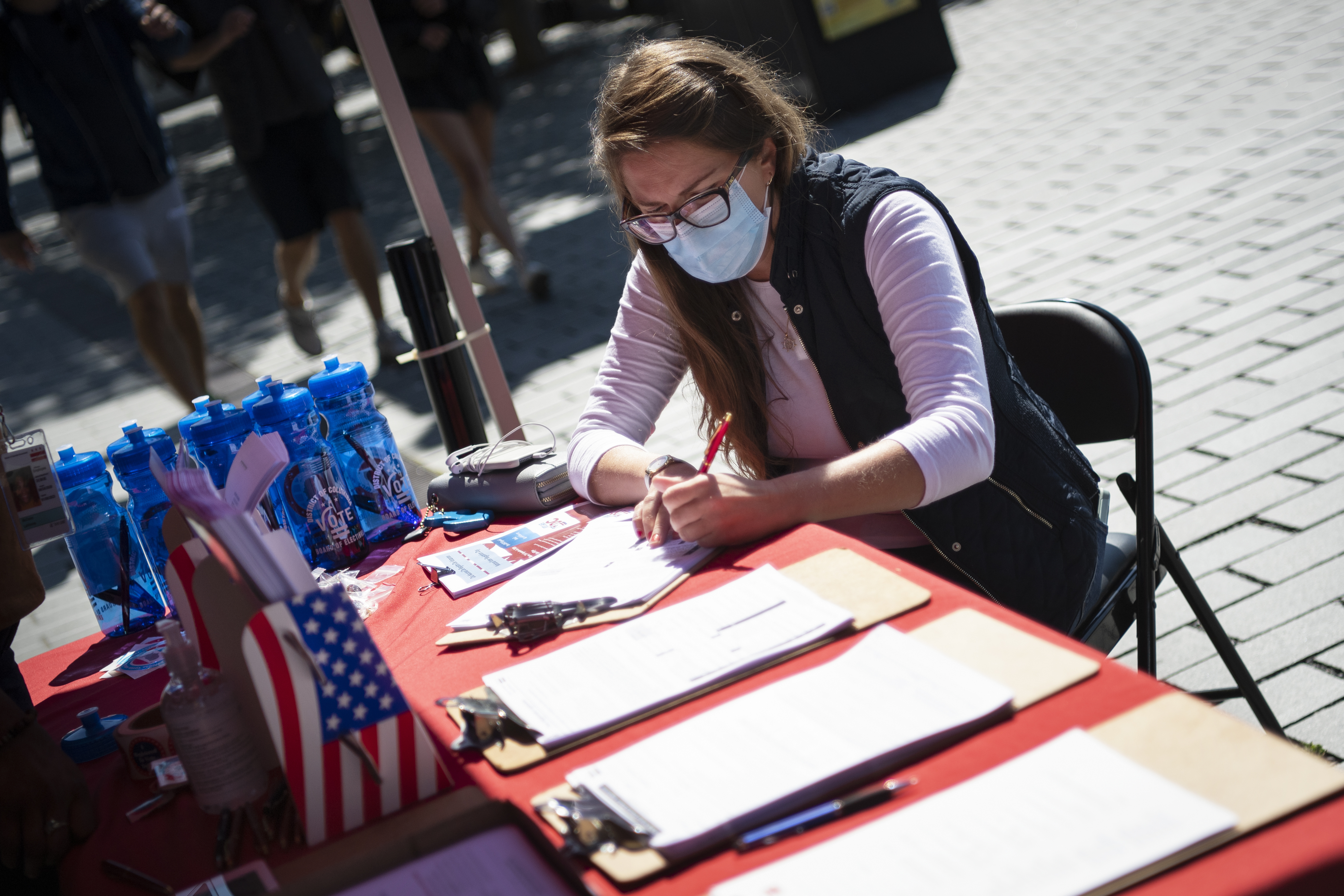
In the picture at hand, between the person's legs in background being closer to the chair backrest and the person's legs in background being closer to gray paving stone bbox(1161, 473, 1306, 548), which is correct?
gray paving stone bbox(1161, 473, 1306, 548)

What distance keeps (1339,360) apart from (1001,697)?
293 centimetres

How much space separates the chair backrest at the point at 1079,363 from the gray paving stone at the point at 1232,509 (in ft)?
3.08

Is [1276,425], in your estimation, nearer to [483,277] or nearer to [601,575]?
[601,575]

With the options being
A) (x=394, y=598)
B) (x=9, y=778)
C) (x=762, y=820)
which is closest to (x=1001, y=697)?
(x=762, y=820)

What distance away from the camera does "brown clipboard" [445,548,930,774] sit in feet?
4.01

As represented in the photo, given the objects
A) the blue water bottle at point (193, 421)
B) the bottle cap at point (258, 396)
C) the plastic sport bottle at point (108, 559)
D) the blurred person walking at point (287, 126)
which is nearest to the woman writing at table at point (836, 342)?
the bottle cap at point (258, 396)

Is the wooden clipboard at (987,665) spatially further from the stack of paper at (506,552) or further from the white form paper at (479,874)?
the stack of paper at (506,552)

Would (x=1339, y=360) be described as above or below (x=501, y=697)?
below

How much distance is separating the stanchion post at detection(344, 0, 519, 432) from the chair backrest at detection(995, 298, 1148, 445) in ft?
4.28

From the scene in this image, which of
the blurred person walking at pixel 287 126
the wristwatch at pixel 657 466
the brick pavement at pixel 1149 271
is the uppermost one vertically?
the blurred person walking at pixel 287 126

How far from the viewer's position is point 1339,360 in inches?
133

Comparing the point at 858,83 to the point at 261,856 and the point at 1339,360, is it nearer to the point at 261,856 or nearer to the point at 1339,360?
the point at 1339,360

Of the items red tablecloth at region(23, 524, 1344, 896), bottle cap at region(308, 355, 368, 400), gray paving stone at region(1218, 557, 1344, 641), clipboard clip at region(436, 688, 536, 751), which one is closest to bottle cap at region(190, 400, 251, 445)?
bottle cap at region(308, 355, 368, 400)

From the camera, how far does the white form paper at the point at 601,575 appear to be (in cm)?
155
